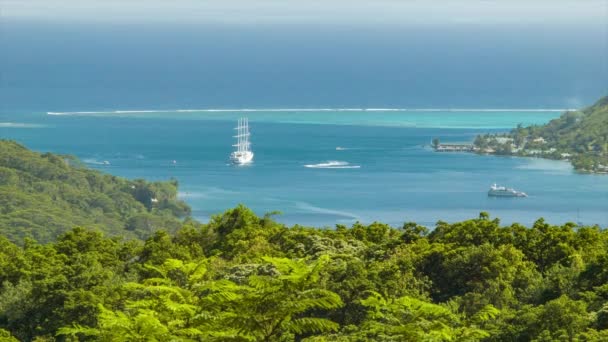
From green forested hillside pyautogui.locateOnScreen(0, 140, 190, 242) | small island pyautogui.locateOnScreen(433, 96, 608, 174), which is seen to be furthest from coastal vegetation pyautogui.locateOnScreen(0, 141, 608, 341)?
small island pyautogui.locateOnScreen(433, 96, 608, 174)

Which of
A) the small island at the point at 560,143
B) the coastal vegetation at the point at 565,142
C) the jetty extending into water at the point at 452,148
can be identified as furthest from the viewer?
the jetty extending into water at the point at 452,148

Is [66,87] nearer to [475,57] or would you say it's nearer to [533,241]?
[475,57]

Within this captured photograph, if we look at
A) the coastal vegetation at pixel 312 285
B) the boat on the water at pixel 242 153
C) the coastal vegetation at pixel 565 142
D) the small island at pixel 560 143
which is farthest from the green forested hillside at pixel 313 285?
the small island at pixel 560 143

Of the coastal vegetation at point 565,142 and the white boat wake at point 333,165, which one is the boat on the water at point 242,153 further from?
the coastal vegetation at point 565,142

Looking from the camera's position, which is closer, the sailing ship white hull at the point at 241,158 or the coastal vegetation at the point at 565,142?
the sailing ship white hull at the point at 241,158

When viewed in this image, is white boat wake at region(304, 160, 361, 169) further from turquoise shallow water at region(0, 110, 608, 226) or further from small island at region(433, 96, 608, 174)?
small island at region(433, 96, 608, 174)

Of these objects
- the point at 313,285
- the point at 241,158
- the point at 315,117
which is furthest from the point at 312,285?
the point at 315,117

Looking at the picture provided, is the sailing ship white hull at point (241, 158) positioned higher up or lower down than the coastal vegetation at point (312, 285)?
lower down
